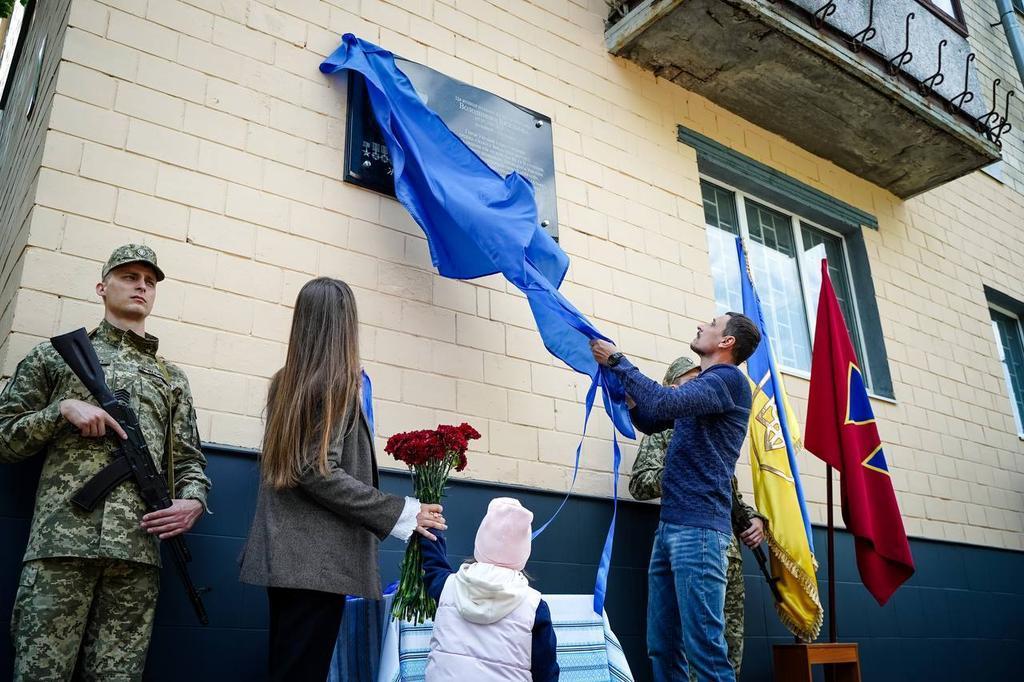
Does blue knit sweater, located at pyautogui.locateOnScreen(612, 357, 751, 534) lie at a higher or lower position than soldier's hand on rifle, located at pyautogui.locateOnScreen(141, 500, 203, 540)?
higher

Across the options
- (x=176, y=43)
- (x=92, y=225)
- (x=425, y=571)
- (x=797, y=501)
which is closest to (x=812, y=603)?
(x=797, y=501)

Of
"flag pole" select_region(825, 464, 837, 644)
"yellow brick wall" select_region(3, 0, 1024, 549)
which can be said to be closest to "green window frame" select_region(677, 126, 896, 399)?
"yellow brick wall" select_region(3, 0, 1024, 549)

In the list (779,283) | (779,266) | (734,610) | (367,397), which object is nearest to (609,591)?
(734,610)

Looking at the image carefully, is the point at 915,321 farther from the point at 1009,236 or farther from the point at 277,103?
the point at 277,103

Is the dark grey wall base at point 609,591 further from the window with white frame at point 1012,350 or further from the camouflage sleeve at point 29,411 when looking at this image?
the window with white frame at point 1012,350

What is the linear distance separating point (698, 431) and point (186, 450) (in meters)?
1.94

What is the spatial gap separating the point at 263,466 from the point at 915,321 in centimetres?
575

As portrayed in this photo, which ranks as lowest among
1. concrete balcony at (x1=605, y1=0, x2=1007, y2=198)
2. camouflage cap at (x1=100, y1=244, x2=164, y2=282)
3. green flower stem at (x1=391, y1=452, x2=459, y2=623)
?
green flower stem at (x1=391, y1=452, x2=459, y2=623)

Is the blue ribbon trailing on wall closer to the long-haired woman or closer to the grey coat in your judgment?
the long-haired woman

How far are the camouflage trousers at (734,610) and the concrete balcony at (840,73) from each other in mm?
3220

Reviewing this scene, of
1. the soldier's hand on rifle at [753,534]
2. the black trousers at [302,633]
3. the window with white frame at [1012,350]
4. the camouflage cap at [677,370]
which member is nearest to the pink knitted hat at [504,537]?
the black trousers at [302,633]

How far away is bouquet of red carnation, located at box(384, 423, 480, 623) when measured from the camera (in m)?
2.82

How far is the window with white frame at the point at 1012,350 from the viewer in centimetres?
793

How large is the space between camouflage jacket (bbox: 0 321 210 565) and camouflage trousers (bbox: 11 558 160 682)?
0.24 feet
